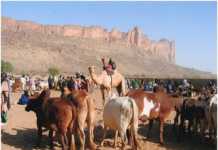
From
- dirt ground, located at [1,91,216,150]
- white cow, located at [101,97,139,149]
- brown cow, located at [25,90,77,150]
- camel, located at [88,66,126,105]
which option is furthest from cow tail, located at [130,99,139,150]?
camel, located at [88,66,126,105]

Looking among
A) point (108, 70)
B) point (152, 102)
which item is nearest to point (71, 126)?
point (152, 102)

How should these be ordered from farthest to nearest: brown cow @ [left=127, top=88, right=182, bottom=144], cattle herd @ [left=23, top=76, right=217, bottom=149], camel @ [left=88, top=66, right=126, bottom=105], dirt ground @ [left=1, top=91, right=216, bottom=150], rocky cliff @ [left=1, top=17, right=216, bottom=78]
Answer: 1. rocky cliff @ [left=1, top=17, right=216, bottom=78]
2. camel @ [left=88, top=66, right=126, bottom=105]
3. brown cow @ [left=127, top=88, right=182, bottom=144]
4. dirt ground @ [left=1, top=91, right=216, bottom=150]
5. cattle herd @ [left=23, top=76, right=217, bottom=149]

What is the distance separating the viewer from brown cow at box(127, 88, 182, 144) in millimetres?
12492

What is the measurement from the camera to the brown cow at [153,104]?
41.0 feet

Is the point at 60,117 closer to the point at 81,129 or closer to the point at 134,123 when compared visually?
the point at 81,129

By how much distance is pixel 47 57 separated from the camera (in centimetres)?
12294

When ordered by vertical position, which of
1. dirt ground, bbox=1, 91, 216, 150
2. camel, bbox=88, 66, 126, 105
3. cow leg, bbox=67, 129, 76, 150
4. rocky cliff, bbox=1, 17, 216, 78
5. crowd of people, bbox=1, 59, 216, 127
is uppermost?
rocky cliff, bbox=1, 17, 216, 78

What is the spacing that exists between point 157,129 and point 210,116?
3.19m

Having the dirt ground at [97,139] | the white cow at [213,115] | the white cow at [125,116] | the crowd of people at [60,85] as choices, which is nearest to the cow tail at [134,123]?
the white cow at [125,116]

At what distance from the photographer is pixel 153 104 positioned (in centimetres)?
1288

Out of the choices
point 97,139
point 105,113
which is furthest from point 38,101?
point 97,139

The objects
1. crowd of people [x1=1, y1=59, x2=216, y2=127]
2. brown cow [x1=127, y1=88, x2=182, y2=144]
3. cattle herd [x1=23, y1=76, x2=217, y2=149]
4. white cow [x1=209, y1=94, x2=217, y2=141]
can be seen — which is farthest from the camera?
crowd of people [x1=1, y1=59, x2=216, y2=127]

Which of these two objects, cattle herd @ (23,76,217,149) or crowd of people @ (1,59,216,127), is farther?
crowd of people @ (1,59,216,127)

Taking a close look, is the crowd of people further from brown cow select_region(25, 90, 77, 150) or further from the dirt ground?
brown cow select_region(25, 90, 77, 150)
